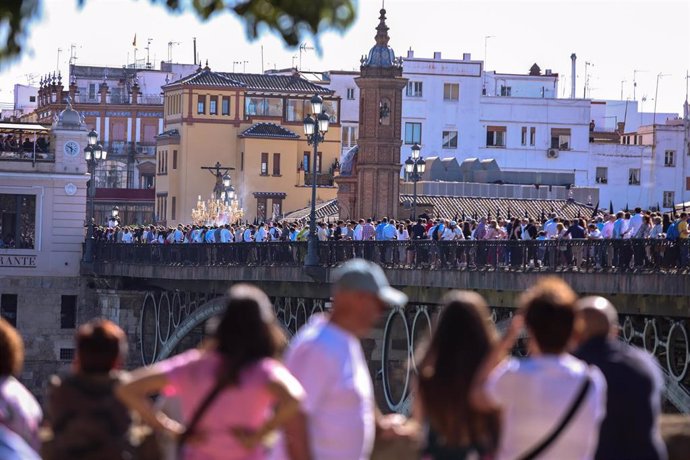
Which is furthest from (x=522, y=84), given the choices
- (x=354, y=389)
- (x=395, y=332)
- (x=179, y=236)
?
(x=354, y=389)

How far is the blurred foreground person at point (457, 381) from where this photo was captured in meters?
9.84

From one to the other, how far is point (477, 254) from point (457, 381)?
26887mm

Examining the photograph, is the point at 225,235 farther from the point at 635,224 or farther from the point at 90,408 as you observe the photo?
the point at 90,408

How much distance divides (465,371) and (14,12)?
4015 mm

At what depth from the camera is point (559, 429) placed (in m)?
9.91

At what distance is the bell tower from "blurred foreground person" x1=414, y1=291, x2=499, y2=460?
67662mm

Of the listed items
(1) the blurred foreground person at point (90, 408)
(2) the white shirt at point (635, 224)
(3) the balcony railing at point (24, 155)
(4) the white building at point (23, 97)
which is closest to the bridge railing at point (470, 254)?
(2) the white shirt at point (635, 224)

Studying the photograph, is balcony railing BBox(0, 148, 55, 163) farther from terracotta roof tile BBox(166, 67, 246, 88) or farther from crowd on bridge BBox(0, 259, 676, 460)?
crowd on bridge BBox(0, 259, 676, 460)

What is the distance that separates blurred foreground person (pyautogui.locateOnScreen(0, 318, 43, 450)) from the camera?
10.6m

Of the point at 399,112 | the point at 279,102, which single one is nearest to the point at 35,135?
the point at 399,112

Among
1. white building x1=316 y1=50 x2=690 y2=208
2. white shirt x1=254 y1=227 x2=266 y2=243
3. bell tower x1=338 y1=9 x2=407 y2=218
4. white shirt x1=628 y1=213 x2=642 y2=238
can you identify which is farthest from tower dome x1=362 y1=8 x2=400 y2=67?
white shirt x1=628 y1=213 x2=642 y2=238

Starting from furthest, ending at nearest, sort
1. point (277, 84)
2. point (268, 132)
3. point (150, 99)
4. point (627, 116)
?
point (150, 99), point (627, 116), point (277, 84), point (268, 132)

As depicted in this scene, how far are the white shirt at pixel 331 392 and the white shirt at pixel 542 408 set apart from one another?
709 millimetres

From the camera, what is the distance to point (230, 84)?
A: 4510 inches
